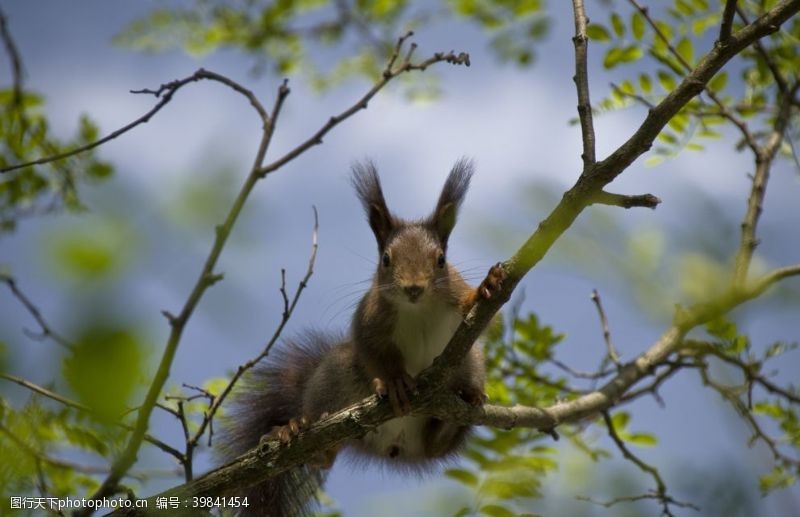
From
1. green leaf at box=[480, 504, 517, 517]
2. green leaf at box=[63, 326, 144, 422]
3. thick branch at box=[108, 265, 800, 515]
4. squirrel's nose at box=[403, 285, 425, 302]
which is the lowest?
green leaf at box=[63, 326, 144, 422]

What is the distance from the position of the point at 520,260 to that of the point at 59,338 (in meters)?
1.60

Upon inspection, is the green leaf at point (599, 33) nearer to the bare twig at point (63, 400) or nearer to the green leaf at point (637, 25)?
the green leaf at point (637, 25)

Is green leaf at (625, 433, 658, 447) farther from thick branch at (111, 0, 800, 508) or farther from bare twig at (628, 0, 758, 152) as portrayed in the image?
bare twig at (628, 0, 758, 152)

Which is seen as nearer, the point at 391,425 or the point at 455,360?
the point at 455,360

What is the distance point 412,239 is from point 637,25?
4.56 ft

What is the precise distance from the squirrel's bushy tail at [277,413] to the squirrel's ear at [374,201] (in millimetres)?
620

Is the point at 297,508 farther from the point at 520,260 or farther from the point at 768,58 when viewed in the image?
the point at 768,58

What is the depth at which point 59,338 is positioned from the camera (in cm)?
88

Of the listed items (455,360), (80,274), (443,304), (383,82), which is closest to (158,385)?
(80,274)

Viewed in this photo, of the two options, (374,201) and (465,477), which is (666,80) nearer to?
(374,201)

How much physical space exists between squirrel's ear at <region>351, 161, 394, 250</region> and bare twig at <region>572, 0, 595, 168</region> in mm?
1565

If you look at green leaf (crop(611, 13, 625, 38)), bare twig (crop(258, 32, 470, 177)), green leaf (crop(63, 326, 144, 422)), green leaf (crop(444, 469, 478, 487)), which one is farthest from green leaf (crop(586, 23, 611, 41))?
green leaf (crop(63, 326, 144, 422))

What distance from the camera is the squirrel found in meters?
3.43

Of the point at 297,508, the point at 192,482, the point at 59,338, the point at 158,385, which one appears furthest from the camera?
the point at 297,508
